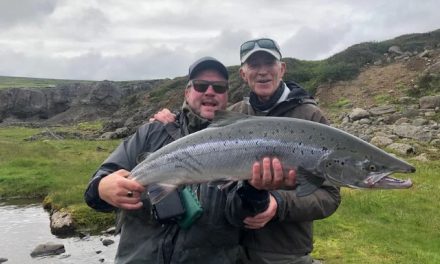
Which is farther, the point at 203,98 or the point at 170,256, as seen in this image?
the point at 203,98

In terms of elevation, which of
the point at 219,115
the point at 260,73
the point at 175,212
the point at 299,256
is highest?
the point at 260,73

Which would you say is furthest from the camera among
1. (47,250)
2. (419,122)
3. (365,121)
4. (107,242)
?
(365,121)

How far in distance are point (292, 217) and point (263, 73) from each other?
172 centimetres

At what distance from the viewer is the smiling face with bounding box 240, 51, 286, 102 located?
618cm

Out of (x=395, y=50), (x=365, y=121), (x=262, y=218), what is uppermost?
(x=395, y=50)

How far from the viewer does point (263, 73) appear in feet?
20.4

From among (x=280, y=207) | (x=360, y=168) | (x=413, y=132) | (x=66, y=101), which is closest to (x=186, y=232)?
(x=280, y=207)

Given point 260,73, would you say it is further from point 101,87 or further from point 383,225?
point 101,87

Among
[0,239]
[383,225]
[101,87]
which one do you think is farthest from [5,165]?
[101,87]

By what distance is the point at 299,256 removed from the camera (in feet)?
19.8

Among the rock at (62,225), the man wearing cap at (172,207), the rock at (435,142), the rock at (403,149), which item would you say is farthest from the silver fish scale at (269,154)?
the rock at (435,142)

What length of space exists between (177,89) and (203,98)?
75.3 m

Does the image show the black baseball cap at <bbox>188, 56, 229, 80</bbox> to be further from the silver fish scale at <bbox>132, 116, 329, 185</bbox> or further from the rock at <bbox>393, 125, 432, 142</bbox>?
the rock at <bbox>393, 125, 432, 142</bbox>

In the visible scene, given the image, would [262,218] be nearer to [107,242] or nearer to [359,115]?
[107,242]
